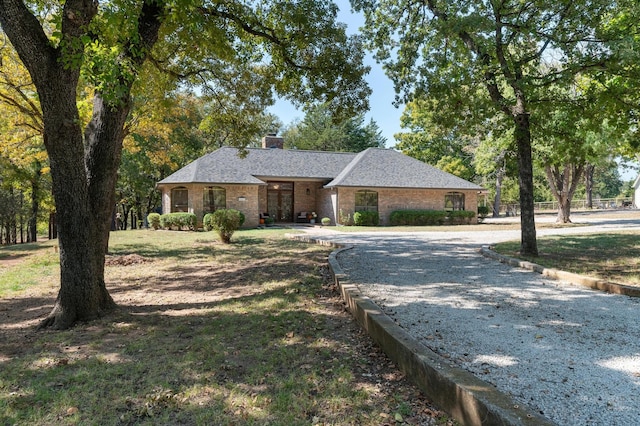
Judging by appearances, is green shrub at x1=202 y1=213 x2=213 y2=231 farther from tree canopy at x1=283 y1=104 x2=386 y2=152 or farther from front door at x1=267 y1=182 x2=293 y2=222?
tree canopy at x1=283 y1=104 x2=386 y2=152

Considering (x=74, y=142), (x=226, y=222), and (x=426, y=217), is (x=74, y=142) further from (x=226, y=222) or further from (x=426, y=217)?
(x=426, y=217)

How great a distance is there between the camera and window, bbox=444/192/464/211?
84.8ft

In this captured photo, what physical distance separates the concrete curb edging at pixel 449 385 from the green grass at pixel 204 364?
104 millimetres

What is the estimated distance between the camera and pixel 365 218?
75.8ft

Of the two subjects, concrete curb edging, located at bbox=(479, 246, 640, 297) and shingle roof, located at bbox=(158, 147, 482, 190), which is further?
shingle roof, located at bbox=(158, 147, 482, 190)

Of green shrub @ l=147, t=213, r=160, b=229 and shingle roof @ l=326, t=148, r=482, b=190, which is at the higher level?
shingle roof @ l=326, t=148, r=482, b=190

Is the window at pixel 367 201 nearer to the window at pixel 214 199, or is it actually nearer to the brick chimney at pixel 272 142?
the window at pixel 214 199

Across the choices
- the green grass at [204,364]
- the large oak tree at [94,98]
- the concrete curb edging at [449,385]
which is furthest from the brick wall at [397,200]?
the concrete curb edging at [449,385]

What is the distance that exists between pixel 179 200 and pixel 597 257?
21.2 metres

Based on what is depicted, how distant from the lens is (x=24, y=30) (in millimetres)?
4102

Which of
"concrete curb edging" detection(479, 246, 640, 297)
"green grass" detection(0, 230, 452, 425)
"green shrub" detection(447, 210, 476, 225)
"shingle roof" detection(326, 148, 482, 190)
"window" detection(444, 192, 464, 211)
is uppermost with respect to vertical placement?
"shingle roof" detection(326, 148, 482, 190)

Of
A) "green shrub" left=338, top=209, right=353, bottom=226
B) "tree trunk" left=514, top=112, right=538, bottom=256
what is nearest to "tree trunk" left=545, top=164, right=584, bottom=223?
"green shrub" left=338, top=209, right=353, bottom=226

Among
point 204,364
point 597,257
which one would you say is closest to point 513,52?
point 597,257

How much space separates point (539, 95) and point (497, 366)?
8256 mm
